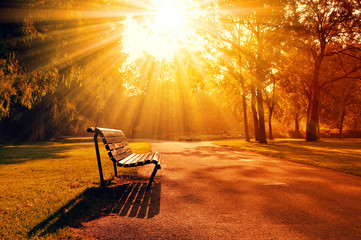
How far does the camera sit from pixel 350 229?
11.5 ft

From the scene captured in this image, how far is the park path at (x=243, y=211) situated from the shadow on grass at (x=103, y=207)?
0.06 m

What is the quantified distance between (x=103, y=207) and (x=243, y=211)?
92.8 inches

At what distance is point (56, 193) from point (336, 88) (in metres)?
33.2

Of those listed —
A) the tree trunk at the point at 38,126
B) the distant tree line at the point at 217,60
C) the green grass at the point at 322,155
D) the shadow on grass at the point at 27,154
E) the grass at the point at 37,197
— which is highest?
the distant tree line at the point at 217,60

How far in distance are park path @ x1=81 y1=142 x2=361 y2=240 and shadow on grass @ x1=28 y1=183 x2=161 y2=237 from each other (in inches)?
2.3

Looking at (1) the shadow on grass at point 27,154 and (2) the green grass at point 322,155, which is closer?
(2) the green grass at point 322,155

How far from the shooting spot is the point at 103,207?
4.51 meters

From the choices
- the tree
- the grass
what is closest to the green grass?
the grass

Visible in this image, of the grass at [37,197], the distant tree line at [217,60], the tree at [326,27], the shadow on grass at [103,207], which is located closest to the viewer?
the grass at [37,197]

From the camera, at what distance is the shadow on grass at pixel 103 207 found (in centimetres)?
358

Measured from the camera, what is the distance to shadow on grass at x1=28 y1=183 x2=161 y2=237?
358 cm

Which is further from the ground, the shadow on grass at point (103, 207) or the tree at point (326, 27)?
the tree at point (326, 27)

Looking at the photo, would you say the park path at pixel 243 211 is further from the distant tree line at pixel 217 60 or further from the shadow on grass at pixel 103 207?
the distant tree line at pixel 217 60

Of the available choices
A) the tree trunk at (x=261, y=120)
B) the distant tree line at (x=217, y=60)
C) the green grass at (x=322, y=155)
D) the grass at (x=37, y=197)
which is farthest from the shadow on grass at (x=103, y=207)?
the tree trunk at (x=261, y=120)
